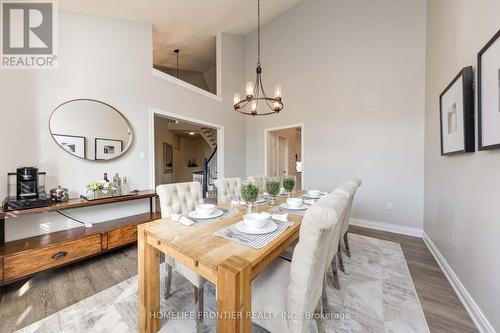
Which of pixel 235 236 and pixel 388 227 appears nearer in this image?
pixel 235 236

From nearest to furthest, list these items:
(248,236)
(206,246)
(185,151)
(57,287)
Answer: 1. (206,246)
2. (248,236)
3. (57,287)
4. (185,151)

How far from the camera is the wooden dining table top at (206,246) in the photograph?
38.7 inches

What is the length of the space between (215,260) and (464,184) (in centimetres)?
222

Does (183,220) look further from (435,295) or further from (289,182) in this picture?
(435,295)

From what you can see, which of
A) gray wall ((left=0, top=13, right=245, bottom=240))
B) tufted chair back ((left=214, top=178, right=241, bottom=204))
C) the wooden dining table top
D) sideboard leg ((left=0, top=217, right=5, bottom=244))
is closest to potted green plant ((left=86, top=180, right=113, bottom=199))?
gray wall ((left=0, top=13, right=245, bottom=240))

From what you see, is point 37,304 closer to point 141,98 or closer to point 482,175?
point 141,98

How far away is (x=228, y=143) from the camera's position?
4.85 meters

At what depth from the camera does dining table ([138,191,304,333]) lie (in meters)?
0.87

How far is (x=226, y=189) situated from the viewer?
257cm

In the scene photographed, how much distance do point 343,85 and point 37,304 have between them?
5.02 meters

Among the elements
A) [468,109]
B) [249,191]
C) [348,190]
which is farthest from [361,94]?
[249,191]

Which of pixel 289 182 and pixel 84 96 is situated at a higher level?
pixel 84 96

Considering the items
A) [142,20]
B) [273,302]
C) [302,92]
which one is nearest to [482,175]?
[273,302]

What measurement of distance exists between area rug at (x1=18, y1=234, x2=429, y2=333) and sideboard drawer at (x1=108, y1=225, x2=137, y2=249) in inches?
A: 24.7
